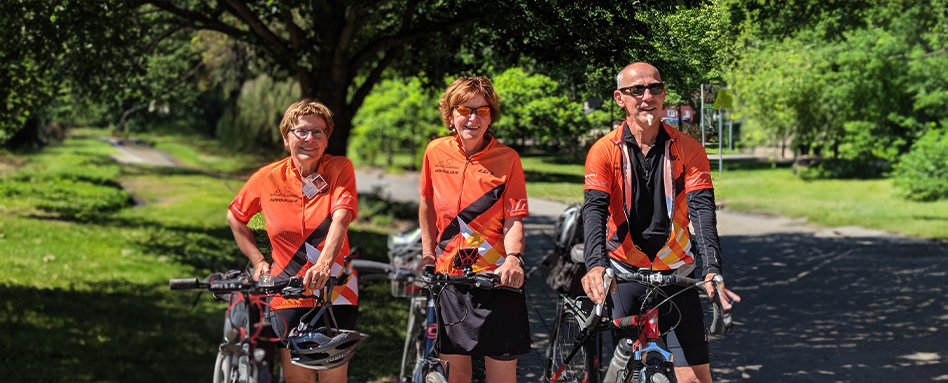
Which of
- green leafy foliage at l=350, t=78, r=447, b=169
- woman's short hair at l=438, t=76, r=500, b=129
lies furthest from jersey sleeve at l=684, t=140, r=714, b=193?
green leafy foliage at l=350, t=78, r=447, b=169

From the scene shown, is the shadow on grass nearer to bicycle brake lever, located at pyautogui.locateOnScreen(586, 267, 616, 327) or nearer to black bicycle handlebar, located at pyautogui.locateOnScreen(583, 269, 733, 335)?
bicycle brake lever, located at pyautogui.locateOnScreen(586, 267, 616, 327)

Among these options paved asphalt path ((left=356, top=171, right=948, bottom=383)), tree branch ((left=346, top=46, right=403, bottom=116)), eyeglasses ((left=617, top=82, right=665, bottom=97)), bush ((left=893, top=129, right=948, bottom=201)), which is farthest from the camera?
bush ((left=893, top=129, right=948, bottom=201))

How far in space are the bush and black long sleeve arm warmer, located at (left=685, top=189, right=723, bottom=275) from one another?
15.9 m

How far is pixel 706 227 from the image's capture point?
3.80 m

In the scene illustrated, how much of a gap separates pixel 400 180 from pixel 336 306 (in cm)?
2383

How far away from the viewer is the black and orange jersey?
4098 mm

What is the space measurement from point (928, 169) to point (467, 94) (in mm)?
16801

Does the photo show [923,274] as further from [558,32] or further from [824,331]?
[558,32]

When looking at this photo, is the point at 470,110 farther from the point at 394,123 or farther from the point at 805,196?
the point at 394,123

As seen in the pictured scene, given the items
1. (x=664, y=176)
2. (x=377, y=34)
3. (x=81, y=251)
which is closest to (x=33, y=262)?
(x=81, y=251)

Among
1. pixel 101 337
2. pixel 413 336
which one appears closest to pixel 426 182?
pixel 413 336

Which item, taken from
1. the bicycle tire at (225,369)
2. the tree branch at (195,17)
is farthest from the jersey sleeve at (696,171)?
the tree branch at (195,17)

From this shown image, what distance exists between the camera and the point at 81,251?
11.6 m

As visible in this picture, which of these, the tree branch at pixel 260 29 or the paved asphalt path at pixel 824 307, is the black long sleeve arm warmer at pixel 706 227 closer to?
the paved asphalt path at pixel 824 307
